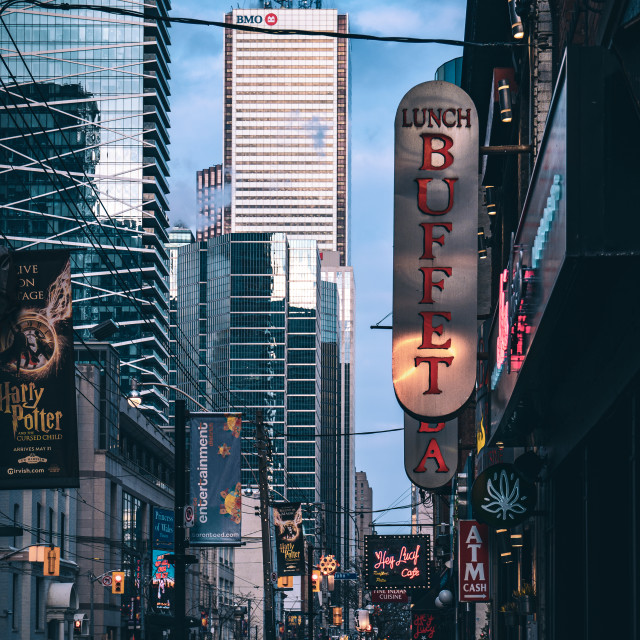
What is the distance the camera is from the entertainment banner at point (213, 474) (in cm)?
3109

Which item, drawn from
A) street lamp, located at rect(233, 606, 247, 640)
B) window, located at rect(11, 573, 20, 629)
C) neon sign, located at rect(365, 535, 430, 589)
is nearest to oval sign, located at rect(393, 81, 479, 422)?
neon sign, located at rect(365, 535, 430, 589)

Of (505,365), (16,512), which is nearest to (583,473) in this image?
(505,365)

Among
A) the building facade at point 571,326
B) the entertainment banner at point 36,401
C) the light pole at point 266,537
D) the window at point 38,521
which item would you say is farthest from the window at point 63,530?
the entertainment banner at point 36,401

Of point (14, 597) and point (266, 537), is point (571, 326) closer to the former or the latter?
point (266, 537)

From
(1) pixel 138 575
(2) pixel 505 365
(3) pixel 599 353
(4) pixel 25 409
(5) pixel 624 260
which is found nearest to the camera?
(5) pixel 624 260

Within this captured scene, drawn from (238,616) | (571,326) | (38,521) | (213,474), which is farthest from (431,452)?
(238,616)

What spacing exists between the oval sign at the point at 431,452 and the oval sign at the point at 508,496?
8853 mm

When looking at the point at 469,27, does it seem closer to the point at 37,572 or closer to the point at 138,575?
the point at 37,572

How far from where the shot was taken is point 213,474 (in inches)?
1224

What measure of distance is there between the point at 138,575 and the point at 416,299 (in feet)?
282

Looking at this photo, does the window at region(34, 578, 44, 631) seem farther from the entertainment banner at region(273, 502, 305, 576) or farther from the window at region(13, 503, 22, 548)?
Result: the entertainment banner at region(273, 502, 305, 576)

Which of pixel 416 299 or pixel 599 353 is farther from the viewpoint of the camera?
pixel 416 299

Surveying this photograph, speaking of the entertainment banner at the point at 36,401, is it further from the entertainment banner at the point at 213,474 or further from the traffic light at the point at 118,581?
the traffic light at the point at 118,581

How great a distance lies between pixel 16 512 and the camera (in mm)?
63938
